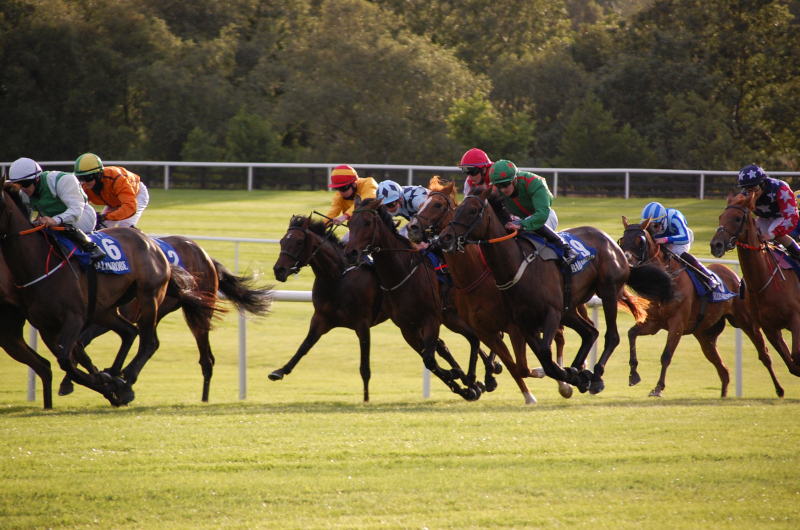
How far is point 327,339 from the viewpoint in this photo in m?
13.1

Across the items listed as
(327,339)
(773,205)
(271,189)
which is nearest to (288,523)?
(773,205)

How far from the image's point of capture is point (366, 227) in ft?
25.4

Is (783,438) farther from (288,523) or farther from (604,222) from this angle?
(604,222)

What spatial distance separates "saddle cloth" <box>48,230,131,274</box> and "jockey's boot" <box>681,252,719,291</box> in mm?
5637

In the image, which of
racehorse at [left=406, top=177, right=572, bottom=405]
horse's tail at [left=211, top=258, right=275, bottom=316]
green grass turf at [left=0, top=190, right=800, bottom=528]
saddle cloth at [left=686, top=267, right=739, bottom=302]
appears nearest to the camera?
green grass turf at [left=0, top=190, right=800, bottom=528]

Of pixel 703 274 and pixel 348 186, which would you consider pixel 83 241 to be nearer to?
pixel 348 186

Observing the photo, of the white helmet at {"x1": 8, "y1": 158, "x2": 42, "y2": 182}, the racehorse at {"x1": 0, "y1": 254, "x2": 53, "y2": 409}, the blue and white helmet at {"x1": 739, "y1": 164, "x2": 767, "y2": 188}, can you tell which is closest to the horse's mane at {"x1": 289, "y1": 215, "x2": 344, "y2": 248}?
the white helmet at {"x1": 8, "y1": 158, "x2": 42, "y2": 182}

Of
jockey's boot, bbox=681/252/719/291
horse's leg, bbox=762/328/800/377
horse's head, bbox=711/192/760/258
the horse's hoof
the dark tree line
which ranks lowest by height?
the horse's hoof

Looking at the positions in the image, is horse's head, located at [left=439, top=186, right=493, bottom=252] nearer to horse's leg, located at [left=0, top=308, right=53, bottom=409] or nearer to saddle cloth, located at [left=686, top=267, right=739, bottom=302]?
horse's leg, located at [left=0, top=308, right=53, bottom=409]

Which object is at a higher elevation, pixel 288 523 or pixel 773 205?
pixel 773 205

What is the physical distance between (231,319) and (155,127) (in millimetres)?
18434

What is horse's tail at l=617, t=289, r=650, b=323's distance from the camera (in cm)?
888

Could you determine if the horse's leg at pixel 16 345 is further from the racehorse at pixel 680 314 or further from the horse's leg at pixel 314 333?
the racehorse at pixel 680 314

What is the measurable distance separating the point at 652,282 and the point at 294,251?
3.28 meters
